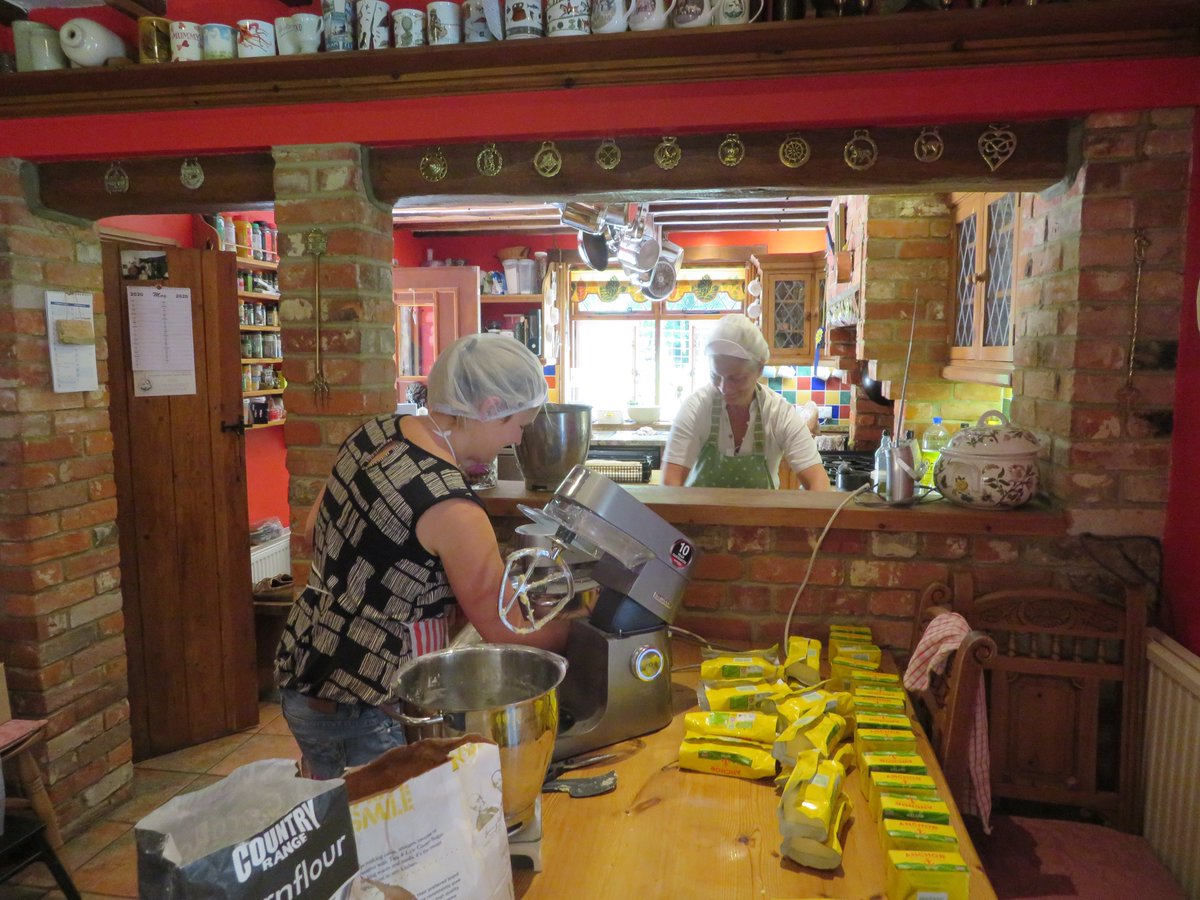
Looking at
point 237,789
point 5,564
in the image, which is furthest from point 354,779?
point 5,564

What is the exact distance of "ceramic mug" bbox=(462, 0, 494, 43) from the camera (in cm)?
205

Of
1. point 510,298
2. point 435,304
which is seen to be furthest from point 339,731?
point 510,298

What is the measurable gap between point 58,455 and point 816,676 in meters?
2.39

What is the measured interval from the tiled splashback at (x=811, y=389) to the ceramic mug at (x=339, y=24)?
5682mm

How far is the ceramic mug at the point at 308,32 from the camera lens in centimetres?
213

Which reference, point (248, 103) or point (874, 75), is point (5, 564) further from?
point (874, 75)

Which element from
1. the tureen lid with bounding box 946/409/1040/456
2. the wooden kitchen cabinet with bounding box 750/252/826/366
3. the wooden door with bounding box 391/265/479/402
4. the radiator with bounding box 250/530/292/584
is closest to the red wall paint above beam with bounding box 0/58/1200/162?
the tureen lid with bounding box 946/409/1040/456

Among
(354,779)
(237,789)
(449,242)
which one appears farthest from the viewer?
(449,242)

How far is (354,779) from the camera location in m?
0.82

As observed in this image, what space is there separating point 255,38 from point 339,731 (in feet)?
6.05

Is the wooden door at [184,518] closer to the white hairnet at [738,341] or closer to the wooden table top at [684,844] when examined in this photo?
the white hairnet at [738,341]

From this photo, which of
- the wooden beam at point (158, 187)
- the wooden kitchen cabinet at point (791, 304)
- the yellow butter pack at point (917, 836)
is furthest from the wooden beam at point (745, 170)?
the wooden kitchen cabinet at point (791, 304)

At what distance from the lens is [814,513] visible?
202cm

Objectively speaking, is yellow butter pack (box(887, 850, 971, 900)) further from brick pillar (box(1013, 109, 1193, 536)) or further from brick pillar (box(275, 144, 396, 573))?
brick pillar (box(275, 144, 396, 573))
